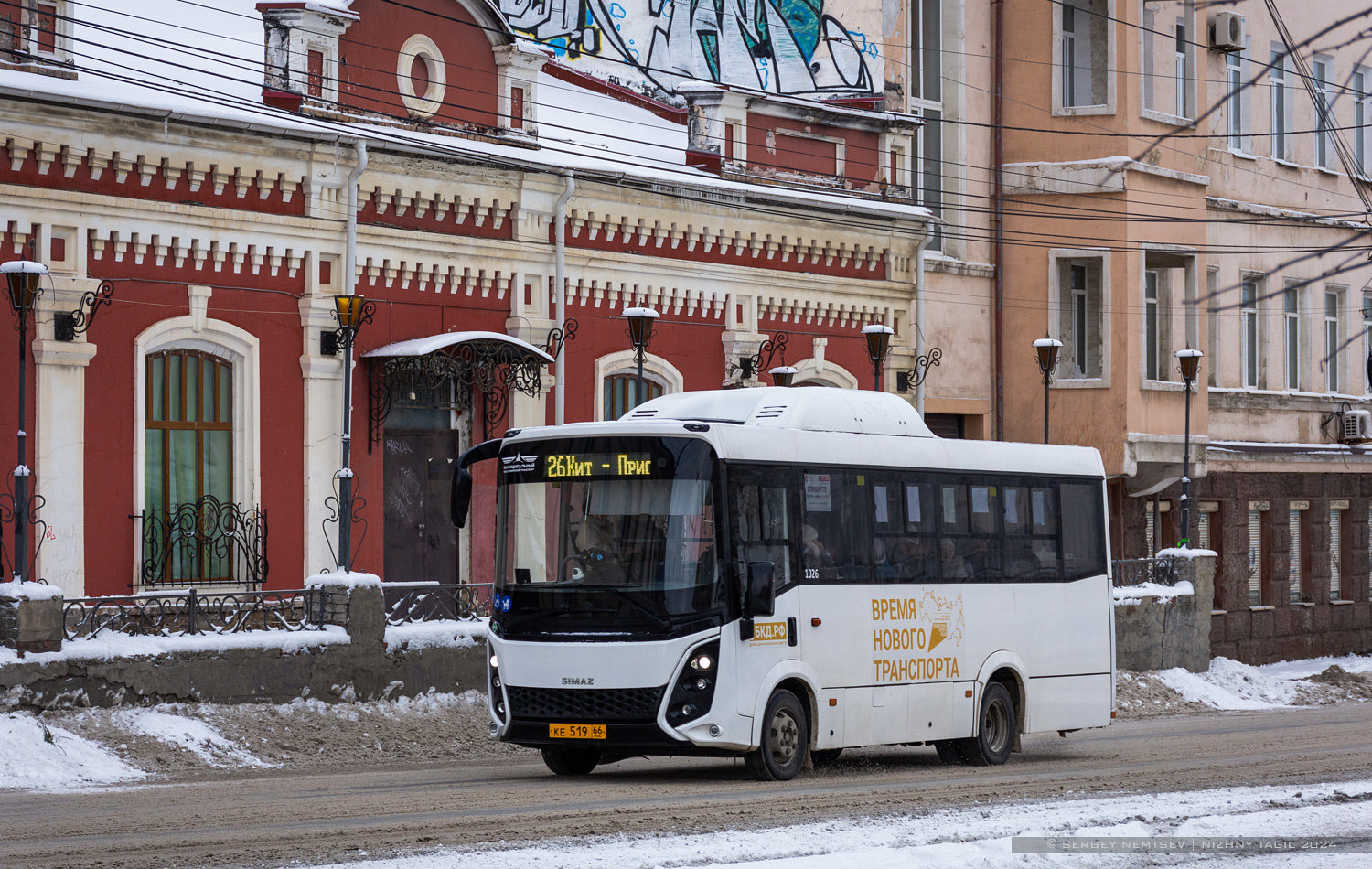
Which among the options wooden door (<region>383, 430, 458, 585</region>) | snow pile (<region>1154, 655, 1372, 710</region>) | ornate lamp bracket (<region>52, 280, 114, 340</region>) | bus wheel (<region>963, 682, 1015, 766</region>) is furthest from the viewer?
snow pile (<region>1154, 655, 1372, 710</region>)

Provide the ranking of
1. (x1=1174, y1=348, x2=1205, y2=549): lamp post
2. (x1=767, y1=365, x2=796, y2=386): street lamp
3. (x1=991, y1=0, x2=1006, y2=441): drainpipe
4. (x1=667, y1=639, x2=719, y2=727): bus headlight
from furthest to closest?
1. (x1=991, y1=0, x2=1006, y2=441): drainpipe
2. (x1=1174, y1=348, x2=1205, y2=549): lamp post
3. (x1=767, y1=365, x2=796, y2=386): street lamp
4. (x1=667, y1=639, x2=719, y2=727): bus headlight

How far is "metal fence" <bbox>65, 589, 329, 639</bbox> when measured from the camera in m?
17.9

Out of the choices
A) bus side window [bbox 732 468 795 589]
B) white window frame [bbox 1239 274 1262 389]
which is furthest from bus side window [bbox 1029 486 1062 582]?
white window frame [bbox 1239 274 1262 389]

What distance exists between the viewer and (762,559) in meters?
15.4

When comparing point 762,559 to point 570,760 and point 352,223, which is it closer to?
point 570,760

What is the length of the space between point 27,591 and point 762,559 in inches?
265

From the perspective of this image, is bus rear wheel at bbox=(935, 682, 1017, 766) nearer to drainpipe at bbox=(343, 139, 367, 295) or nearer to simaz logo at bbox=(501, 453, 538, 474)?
simaz logo at bbox=(501, 453, 538, 474)

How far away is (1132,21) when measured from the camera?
33.0 meters

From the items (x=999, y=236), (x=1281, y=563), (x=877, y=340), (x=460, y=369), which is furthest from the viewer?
(x=1281, y=563)

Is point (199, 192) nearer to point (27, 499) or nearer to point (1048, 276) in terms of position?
point (27, 499)

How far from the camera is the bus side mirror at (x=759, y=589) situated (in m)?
14.9

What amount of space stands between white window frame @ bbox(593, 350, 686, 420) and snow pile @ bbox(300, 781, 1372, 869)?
13.6 metres

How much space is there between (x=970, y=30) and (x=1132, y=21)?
9.09 ft

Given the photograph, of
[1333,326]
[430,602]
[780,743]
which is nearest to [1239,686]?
[1333,326]
